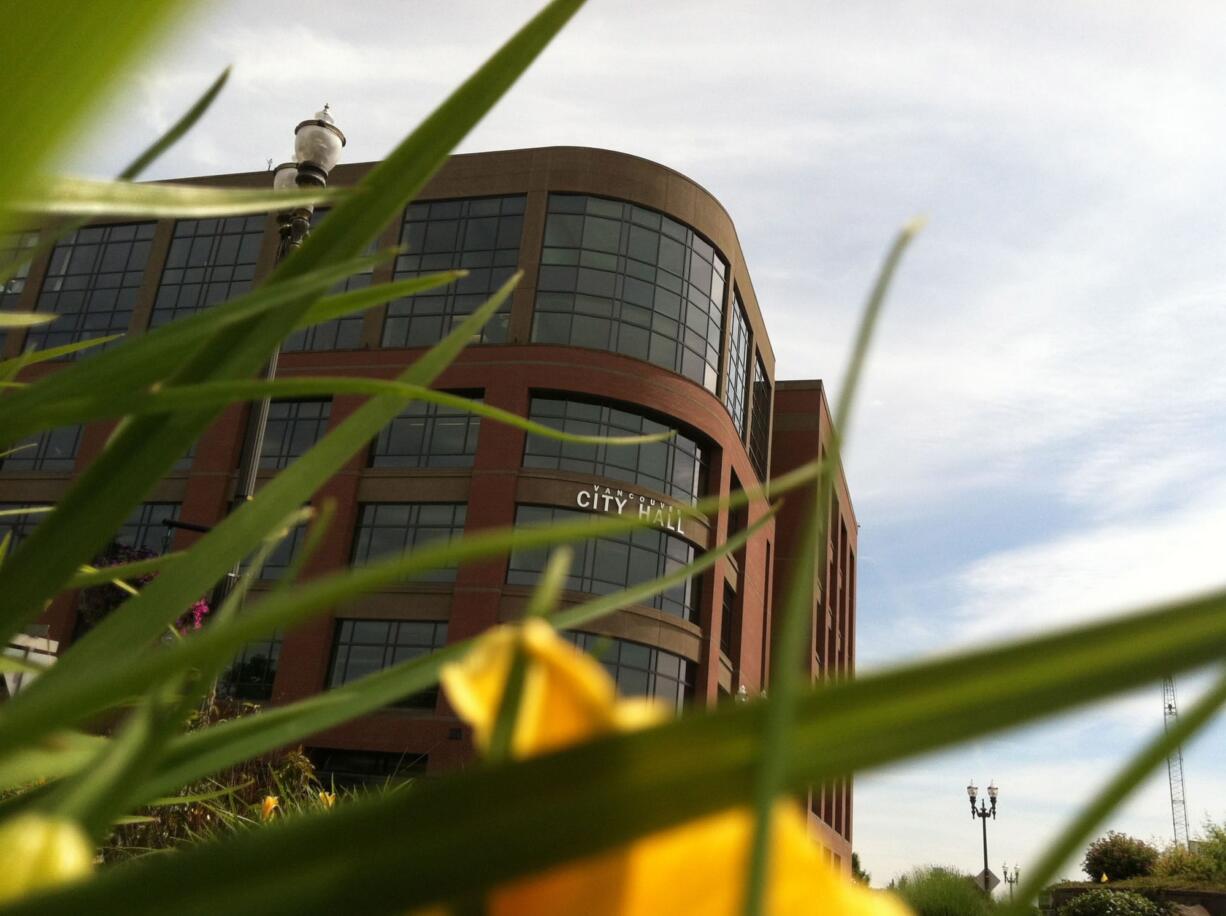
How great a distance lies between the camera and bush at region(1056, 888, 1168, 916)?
15047mm

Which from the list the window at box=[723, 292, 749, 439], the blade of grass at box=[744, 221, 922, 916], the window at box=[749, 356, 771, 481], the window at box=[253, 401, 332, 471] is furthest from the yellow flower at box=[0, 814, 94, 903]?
the window at box=[749, 356, 771, 481]

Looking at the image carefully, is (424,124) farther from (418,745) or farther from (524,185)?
Answer: (524,185)

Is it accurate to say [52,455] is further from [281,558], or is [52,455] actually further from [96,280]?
[281,558]

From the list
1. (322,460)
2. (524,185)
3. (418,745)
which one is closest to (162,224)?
(524,185)

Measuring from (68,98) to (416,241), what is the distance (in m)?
26.5

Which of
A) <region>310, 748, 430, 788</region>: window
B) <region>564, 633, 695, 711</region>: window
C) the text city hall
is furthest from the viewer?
the text city hall

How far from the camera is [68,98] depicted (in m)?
0.13

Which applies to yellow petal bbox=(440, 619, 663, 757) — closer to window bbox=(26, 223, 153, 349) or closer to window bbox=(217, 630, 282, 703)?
window bbox=(217, 630, 282, 703)

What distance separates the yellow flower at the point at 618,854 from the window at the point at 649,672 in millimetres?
20477

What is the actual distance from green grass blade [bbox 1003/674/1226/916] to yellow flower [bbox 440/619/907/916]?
0.03 m

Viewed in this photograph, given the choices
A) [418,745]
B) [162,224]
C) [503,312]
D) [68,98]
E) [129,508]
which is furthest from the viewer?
[162,224]

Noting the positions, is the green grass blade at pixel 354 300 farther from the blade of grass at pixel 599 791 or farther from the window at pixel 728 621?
the window at pixel 728 621

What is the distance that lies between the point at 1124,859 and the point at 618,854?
86.2 feet

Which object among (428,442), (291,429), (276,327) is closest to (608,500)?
(428,442)
